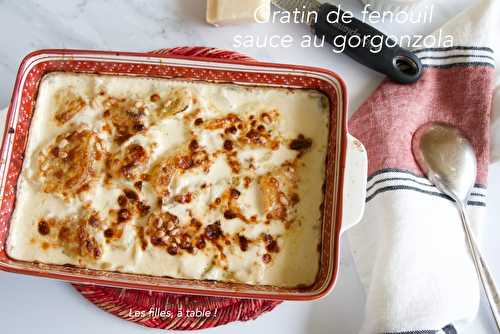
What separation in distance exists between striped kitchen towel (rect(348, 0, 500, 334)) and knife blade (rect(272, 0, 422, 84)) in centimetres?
4

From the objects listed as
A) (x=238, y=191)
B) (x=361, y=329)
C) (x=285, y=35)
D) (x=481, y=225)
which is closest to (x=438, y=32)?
(x=285, y=35)

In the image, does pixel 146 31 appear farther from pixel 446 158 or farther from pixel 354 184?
pixel 446 158

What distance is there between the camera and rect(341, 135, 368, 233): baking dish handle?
1.33 meters

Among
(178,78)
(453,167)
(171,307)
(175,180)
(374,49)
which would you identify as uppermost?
(374,49)

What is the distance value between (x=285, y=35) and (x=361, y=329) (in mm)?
917

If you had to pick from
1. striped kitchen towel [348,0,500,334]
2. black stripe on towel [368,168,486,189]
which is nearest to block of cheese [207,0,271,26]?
striped kitchen towel [348,0,500,334]

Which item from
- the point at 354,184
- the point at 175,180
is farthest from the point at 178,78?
the point at 354,184

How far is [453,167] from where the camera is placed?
1522 mm

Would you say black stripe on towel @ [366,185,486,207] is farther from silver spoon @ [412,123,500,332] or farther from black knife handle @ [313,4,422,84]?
black knife handle @ [313,4,422,84]

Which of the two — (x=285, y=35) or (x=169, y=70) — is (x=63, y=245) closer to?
(x=169, y=70)

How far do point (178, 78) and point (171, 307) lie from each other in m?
0.63

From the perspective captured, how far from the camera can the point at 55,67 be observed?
1.49 meters

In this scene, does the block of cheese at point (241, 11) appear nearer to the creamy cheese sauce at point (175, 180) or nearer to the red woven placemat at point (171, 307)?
the creamy cheese sauce at point (175, 180)

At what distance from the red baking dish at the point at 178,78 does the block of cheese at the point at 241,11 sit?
254mm
